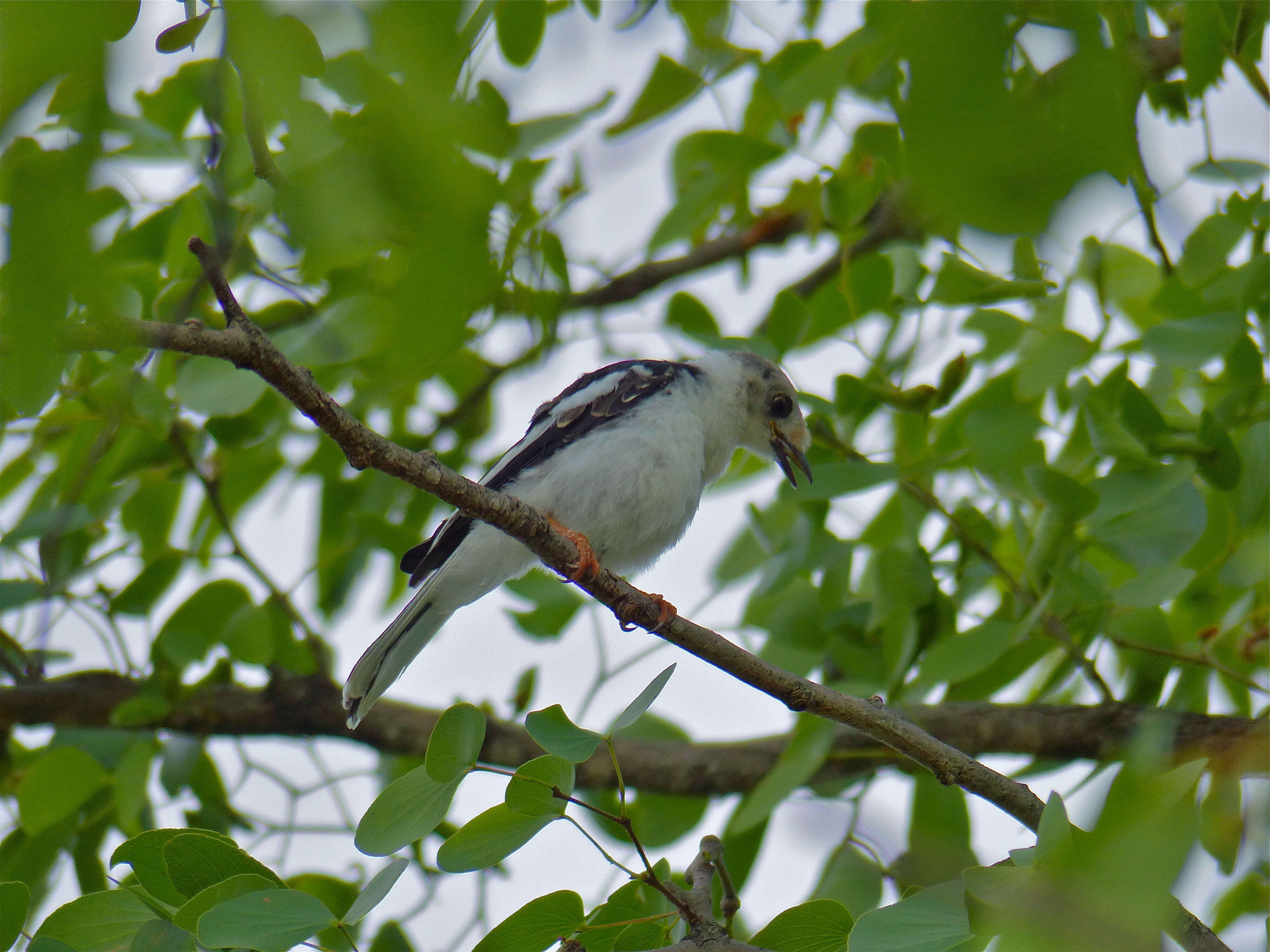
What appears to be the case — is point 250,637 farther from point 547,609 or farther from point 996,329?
point 996,329

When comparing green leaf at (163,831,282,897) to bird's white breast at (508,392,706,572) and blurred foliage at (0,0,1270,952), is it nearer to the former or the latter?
blurred foliage at (0,0,1270,952)

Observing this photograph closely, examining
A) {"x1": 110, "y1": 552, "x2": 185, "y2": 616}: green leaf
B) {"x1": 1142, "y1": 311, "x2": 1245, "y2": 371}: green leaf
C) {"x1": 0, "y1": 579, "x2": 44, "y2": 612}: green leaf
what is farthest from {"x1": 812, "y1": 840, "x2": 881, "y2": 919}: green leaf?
{"x1": 0, "y1": 579, "x2": 44, "y2": 612}: green leaf

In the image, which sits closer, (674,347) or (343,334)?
(343,334)

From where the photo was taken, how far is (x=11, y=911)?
2.16 m

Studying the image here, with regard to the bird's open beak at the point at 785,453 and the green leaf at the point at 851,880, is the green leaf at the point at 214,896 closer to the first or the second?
the green leaf at the point at 851,880

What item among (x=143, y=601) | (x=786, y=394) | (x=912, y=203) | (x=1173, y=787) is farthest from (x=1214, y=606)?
(x=143, y=601)

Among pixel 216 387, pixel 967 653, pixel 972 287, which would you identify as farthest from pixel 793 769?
pixel 216 387

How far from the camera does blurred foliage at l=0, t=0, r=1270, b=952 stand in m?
0.67

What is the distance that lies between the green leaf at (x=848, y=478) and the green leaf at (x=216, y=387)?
172 centimetres

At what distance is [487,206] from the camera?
0.79 metres

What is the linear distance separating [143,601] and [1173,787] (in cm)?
386

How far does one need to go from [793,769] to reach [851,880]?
0.37 m

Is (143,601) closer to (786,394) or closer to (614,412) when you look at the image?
(614,412)

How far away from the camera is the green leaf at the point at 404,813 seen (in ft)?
7.30
